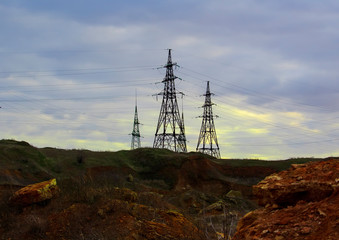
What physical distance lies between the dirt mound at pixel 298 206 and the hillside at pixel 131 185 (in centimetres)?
387

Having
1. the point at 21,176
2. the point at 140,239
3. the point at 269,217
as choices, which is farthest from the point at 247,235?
the point at 21,176

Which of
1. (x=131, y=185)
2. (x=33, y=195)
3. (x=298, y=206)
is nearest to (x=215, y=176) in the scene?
(x=131, y=185)

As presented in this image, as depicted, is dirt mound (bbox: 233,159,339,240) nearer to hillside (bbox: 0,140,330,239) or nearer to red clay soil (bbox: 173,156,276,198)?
hillside (bbox: 0,140,330,239)

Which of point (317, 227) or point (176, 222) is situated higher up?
point (317, 227)

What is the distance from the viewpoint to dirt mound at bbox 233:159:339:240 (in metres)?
4.37

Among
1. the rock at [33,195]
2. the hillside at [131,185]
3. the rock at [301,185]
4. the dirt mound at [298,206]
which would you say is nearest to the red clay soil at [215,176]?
the hillside at [131,185]

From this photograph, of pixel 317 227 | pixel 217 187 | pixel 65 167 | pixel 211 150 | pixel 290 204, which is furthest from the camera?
pixel 211 150

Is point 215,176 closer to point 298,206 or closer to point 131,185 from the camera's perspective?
point 131,185

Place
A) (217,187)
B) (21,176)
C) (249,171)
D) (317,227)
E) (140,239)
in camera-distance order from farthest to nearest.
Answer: (249,171) < (217,187) < (21,176) < (140,239) < (317,227)

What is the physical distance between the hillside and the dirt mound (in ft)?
12.7

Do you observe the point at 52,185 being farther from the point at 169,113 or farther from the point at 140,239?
the point at 169,113

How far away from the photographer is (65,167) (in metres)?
31.1

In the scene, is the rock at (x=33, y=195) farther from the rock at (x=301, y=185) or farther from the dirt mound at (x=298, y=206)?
the rock at (x=301, y=185)

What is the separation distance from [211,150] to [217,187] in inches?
671
